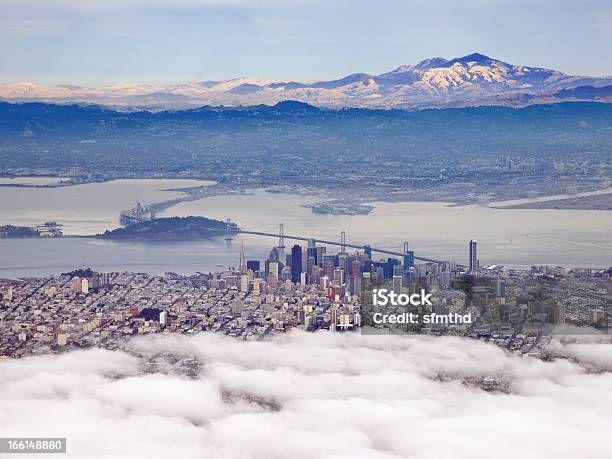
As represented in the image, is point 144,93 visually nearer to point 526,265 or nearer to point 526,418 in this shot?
point 526,265

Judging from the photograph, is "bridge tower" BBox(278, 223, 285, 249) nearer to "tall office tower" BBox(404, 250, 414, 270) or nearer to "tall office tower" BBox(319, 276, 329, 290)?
"tall office tower" BBox(404, 250, 414, 270)

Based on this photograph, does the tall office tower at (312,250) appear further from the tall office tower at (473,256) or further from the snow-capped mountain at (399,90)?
the snow-capped mountain at (399,90)

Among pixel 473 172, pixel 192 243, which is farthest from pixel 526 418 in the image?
pixel 473 172

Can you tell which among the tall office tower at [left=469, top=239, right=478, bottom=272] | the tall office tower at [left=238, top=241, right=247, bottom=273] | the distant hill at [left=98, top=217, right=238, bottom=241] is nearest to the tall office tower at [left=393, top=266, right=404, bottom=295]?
the tall office tower at [left=469, top=239, right=478, bottom=272]

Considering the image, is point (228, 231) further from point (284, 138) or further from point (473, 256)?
point (284, 138)

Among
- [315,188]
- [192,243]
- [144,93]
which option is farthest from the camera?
[144,93]

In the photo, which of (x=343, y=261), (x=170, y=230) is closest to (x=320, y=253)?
(x=343, y=261)

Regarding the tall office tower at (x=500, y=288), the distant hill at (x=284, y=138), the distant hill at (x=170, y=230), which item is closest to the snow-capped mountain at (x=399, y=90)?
the distant hill at (x=284, y=138)
